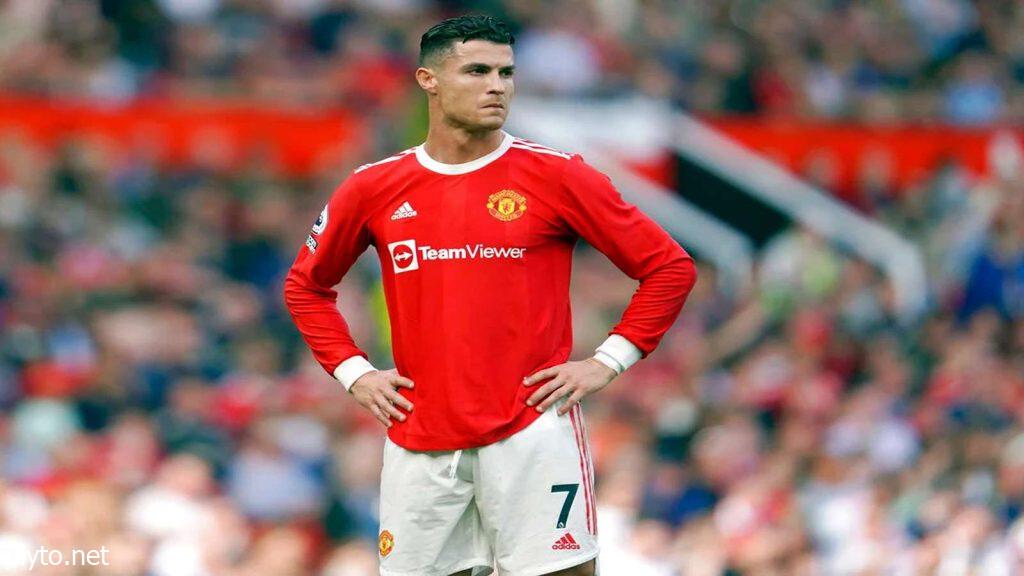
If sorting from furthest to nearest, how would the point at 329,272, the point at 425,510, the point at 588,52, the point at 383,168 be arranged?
the point at 588,52 < the point at 329,272 < the point at 383,168 < the point at 425,510

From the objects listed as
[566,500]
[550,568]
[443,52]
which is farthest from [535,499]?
[443,52]

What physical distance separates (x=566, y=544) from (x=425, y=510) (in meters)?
0.47

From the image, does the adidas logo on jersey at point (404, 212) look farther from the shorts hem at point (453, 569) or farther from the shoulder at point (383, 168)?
the shorts hem at point (453, 569)

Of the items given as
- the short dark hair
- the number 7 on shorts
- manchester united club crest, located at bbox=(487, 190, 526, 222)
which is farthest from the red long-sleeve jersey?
the short dark hair

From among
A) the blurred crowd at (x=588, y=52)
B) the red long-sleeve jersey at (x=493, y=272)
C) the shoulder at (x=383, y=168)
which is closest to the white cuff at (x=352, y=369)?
the red long-sleeve jersey at (x=493, y=272)

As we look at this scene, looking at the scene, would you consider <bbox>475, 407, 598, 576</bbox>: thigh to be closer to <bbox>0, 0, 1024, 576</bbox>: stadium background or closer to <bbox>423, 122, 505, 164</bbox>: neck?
<bbox>423, 122, 505, 164</bbox>: neck

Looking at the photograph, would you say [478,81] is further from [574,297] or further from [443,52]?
[574,297]

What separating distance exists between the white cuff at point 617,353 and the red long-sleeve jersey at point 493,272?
0.03 metres

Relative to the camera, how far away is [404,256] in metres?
6.31

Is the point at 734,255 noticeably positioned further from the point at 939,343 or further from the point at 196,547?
the point at 196,547

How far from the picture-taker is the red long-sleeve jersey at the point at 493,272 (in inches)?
244

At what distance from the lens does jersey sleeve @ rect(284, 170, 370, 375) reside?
21.1ft

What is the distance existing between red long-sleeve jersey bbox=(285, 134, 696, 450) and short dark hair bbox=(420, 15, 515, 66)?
1.14 feet

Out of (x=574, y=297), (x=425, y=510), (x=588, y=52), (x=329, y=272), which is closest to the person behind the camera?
(x=425, y=510)
